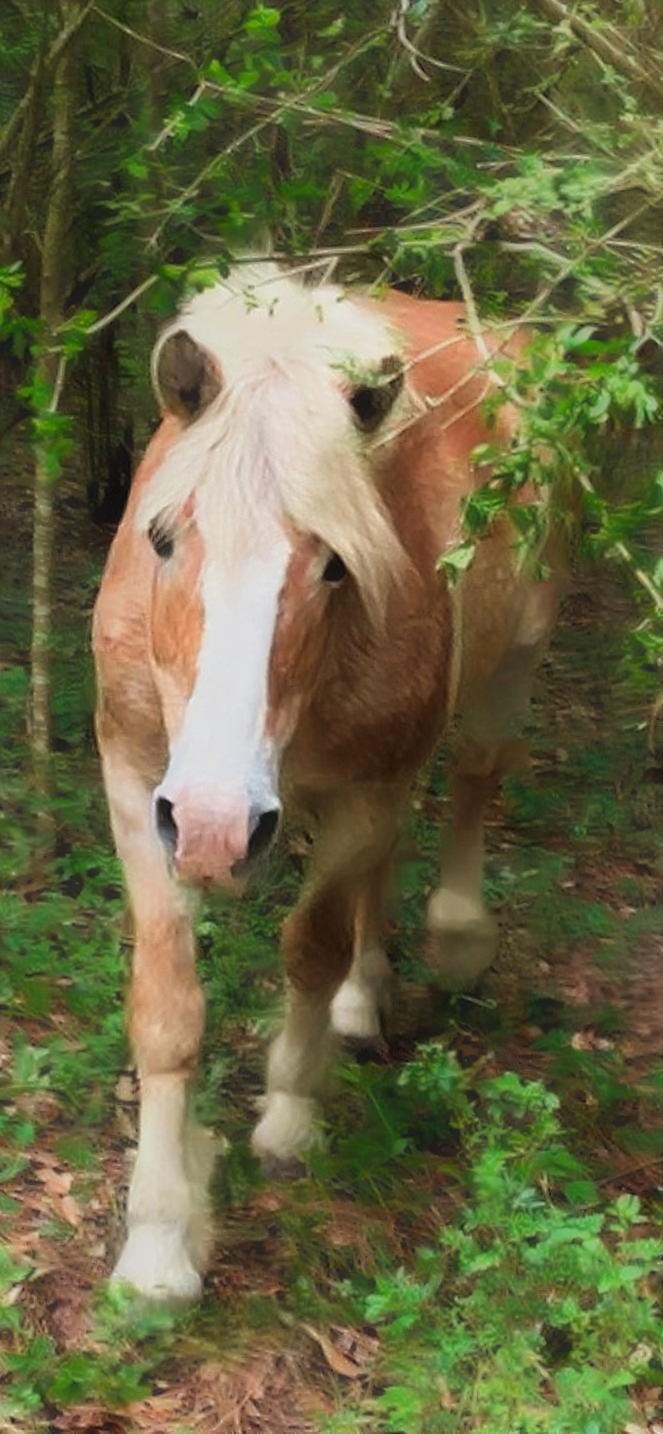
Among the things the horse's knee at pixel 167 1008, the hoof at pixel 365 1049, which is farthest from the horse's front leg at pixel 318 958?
the horse's knee at pixel 167 1008

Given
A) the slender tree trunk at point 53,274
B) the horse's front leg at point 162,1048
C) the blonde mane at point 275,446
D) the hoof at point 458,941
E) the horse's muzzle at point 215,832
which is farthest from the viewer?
the hoof at point 458,941

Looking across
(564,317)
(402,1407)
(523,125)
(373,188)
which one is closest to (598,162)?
(564,317)

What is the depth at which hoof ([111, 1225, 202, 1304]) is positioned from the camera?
2.79 m

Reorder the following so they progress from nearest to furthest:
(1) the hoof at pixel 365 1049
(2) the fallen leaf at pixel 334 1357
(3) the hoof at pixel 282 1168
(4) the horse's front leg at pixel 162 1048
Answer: (2) the fallen leaf at pixel 334 1357 < (4) the horse's front leg at pixel 162 1048 < (3) the hoof at pixel 282 1168 < (1) the hoof at pixel 365 1049

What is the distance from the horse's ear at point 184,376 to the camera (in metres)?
2.66

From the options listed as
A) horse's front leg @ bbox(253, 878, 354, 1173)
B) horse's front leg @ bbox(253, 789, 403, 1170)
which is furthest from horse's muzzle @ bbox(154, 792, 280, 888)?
horse's front leg @ bbox(253, 878, 354, 1173)

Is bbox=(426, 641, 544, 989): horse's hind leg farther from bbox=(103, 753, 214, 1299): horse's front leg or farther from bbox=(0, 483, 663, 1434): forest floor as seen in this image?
bbox=(103, 753, 214, 1299): horse's front leg

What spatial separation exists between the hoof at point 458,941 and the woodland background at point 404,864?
0.07 metres

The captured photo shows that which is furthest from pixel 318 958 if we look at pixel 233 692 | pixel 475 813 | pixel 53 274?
pixel 53 274

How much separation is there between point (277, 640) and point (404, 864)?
2197mm

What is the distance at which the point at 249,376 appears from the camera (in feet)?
8.79

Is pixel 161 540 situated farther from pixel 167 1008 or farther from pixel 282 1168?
pixel 282 1168

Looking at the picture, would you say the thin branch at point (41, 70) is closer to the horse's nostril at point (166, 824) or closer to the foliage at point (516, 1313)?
the horse's nostril at point (166, 824)

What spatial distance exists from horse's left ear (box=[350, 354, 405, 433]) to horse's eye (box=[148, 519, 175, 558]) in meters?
0.38
